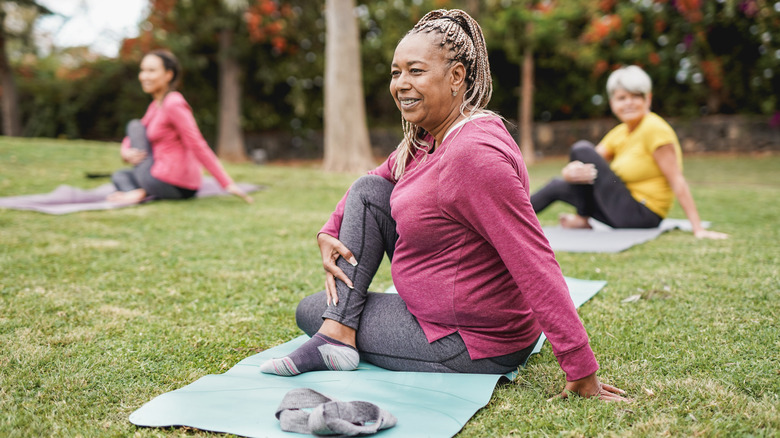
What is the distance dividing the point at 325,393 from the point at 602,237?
367 cm

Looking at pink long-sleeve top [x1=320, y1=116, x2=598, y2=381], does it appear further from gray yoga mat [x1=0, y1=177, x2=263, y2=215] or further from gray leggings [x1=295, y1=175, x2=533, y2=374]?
gray yoga mat [x1=0, y1=177, x2=263, y2=215]

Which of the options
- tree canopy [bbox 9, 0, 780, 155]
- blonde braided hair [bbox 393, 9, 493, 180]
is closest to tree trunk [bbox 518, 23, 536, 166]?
tree canopy [bbox 9, 0, 780, 155]

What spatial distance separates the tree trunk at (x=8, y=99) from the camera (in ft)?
57.5

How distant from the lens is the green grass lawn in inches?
78.0

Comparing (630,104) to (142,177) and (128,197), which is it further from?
(128,197)

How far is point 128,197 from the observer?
669 cm

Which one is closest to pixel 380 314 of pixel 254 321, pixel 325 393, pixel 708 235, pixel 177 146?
pixel 325 393

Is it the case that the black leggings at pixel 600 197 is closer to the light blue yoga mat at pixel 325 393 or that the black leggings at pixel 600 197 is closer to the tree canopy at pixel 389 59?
the light blue yoga mat at pixel 325 393

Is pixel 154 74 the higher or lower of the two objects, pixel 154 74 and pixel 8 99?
the lower

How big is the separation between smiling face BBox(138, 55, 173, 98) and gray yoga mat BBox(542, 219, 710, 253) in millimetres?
4155

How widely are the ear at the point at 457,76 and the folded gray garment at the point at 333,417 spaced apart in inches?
43.3

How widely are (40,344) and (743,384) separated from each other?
2778mm

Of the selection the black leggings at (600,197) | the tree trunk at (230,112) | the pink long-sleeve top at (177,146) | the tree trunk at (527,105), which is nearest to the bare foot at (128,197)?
the pink long-sleeve top at (177,146)

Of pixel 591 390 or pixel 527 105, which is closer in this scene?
pixel 591 390
